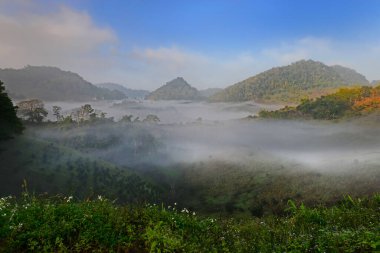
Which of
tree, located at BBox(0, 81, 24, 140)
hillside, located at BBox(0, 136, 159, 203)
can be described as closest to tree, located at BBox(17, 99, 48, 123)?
hillside, located at BBox(0, 136, 159, 203)

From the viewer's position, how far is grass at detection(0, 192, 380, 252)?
27.6ft

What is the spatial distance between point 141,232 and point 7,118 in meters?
100

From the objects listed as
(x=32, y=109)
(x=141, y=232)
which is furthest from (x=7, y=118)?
(x=141, y=232)

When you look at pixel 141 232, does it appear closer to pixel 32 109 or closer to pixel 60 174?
pixel 60 174

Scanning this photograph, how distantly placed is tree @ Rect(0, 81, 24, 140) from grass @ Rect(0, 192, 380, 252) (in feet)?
293

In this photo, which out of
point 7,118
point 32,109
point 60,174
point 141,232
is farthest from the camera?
point 32,109

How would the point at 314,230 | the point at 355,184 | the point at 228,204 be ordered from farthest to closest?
1. the point at 228,204
2. the point at 355,184
3. the point at 314,230

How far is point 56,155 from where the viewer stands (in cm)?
14075

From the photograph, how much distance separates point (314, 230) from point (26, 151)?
128 m

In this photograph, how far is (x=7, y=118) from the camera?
98000 mm

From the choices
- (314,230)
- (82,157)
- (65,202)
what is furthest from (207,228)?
(82,157)

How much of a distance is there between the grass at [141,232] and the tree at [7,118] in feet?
293

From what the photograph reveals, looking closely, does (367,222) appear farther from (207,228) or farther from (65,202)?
(65,202)

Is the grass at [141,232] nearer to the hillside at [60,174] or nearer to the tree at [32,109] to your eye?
the hillside at [60,174]
